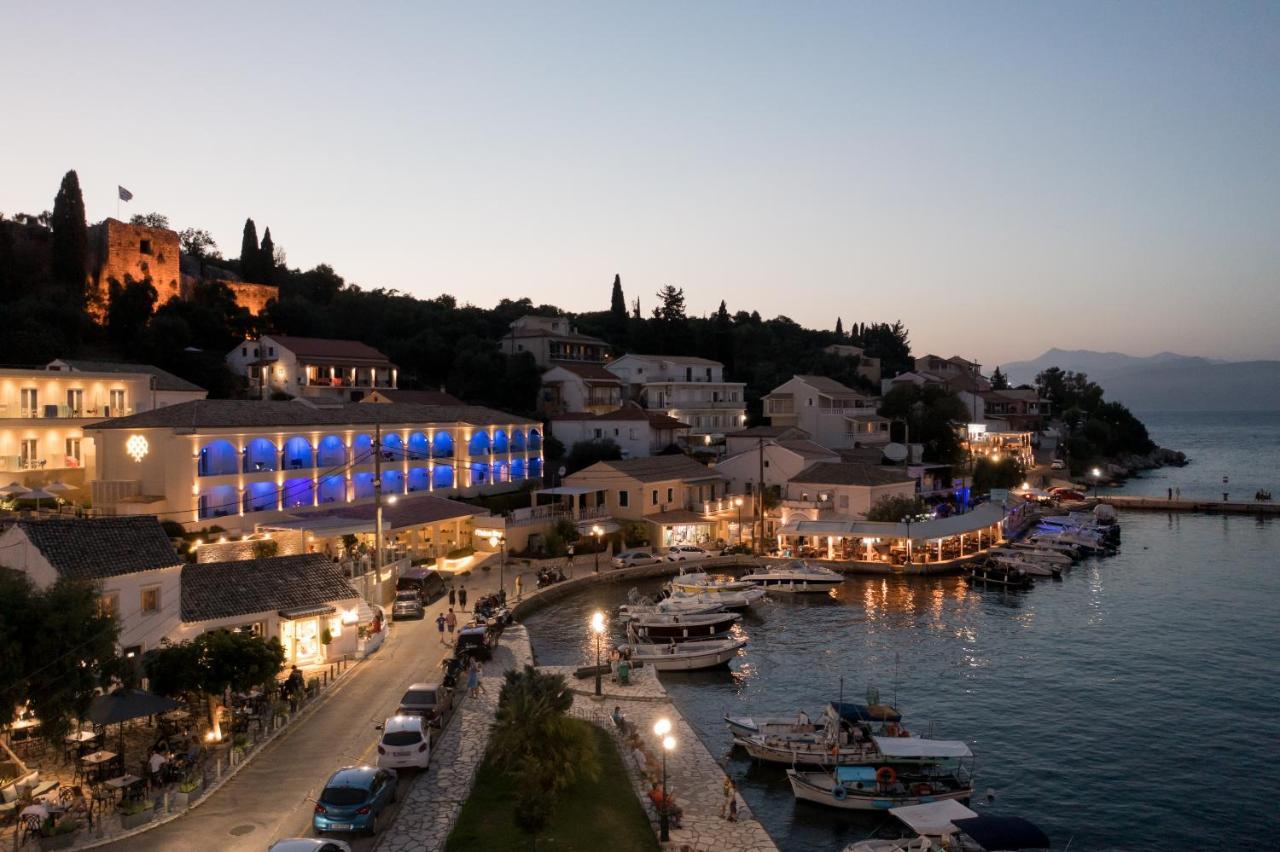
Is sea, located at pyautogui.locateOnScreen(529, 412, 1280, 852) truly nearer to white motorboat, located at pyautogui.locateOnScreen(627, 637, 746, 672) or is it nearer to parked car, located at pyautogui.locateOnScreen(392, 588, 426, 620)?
white motorboat, located at pyautogui.locateOnScreen(627, 637, 746, 672)

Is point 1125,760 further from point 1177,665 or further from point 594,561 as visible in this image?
point 594,561

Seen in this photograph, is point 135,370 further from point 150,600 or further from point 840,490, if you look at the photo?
point 840,490

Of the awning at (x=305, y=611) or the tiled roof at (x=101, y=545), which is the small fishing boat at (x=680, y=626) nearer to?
the awning at (x=305, y=611)

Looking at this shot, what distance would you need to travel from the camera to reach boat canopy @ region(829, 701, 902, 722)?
27062 mm

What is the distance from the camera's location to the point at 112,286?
245 feet

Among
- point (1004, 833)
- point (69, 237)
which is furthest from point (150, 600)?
point (69, 237)

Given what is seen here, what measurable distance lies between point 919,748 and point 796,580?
26060mm

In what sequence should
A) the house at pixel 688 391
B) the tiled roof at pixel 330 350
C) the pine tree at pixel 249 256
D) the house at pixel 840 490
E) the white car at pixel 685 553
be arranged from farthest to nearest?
the pine tree at pixel 249 256 < the house at pixel 688 391 < the tiled roof at pixel 330 350 < the house at pixel 840 490 < the white car at pixel 685 553

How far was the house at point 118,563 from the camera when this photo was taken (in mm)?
23312

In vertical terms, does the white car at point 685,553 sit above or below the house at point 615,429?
below

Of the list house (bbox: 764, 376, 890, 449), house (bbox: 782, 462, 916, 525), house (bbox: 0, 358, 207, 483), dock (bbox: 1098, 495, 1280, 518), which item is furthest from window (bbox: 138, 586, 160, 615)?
dock (bbox: 1098, 495, 1280, 518)

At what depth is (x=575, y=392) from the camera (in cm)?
7975

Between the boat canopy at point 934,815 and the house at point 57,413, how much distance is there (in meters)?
44.4

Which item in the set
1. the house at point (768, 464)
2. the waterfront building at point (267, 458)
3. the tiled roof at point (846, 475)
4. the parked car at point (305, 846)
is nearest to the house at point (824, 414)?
the house at point (768, 464)
